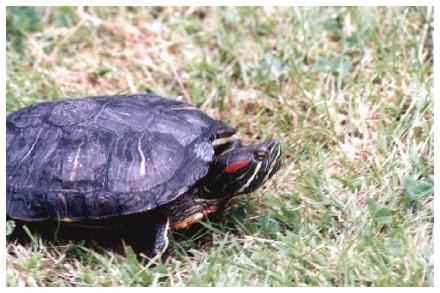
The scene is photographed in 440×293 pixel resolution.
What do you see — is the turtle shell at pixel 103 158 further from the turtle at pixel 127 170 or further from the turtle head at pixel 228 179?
the turtle head at pixel 228 179

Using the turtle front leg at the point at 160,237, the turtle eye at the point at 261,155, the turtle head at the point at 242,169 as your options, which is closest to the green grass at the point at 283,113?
the turtle front leg at the point at 160,237

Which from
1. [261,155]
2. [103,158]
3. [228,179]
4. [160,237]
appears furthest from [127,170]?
[261,155]

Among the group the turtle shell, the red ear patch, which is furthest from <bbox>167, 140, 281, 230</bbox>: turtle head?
the turtle shell

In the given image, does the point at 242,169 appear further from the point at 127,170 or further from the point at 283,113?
the point at 283,113

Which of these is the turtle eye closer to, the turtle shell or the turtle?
the turtle

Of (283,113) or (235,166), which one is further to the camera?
(283,113)
